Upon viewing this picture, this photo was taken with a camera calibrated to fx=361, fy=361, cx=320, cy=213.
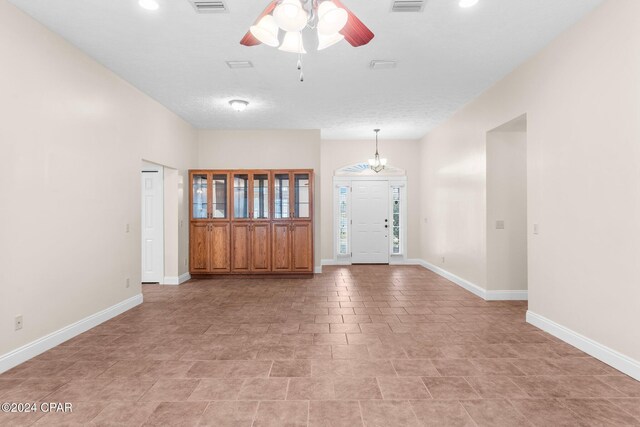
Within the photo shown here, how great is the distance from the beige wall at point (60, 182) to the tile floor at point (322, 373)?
0.44 m

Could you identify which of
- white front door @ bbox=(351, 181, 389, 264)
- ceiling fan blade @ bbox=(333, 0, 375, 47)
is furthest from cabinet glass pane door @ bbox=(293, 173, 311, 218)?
ceiling fan blade @ bbox=(333, 0, 375, 47)

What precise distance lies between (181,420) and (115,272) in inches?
112

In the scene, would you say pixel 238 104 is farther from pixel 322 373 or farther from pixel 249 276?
pixel 322 373

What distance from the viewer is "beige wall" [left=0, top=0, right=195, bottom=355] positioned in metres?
2.92

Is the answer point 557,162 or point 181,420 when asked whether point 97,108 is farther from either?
point 557,162

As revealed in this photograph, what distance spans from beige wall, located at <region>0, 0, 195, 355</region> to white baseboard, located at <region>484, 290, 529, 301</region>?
4832mm

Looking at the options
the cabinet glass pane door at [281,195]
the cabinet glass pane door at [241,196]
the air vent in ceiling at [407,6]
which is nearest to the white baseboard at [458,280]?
the cabinet glass pane door at [281,195]

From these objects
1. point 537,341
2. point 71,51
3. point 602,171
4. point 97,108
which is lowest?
point 537,341

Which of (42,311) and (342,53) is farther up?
(342,53)

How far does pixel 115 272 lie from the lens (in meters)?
4.38

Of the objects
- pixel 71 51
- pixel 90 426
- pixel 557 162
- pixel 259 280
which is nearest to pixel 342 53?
pixel 557 162

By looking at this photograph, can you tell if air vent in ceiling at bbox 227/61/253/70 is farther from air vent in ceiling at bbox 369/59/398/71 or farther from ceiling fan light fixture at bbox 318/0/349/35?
ceiling fan light fixture at bbox 318/0/349/35

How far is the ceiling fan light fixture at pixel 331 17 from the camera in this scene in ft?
6.94

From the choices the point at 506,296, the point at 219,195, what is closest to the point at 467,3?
the point at 506,296
